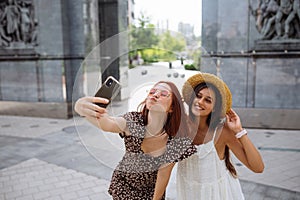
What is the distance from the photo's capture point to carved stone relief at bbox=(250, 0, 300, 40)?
7.59 meters

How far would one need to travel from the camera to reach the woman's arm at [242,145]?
206 centimetres

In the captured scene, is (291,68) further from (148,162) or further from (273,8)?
(148,162)

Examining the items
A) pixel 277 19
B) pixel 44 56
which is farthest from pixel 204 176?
pixel 44 56

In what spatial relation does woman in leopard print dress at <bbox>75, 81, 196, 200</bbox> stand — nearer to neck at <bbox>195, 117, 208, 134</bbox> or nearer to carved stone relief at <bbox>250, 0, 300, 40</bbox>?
neck at <bbox>195, 117, 208, 134</bbox>

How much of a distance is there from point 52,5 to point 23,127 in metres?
3.89

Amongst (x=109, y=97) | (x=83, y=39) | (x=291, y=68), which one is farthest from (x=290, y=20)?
(x=109, y=97)

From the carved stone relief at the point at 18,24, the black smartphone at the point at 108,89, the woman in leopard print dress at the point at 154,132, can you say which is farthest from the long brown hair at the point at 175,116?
the carved stone relief at the point at 18,24

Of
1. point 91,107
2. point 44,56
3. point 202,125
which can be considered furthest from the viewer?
point 44,56

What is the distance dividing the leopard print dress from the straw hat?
283mm

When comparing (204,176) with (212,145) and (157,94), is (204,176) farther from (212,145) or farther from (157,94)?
(157,94)

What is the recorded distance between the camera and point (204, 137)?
6.81 ft

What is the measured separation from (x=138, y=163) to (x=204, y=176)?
1.77 ft

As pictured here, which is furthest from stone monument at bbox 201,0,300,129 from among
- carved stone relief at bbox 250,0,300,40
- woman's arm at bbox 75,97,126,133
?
woman's arm at bbox 75,97,126,133

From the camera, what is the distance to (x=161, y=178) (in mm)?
1897
